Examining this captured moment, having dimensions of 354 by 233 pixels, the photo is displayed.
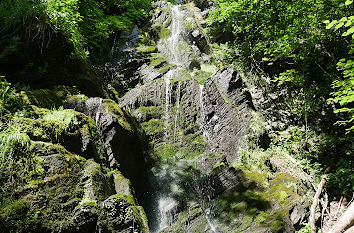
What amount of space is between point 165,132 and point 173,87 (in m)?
2.34

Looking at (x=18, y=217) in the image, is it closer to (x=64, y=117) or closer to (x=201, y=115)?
(x=64, y=117)

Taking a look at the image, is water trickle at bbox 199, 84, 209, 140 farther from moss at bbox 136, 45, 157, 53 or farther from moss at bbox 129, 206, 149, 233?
moss at bbox 136, 45, 157, 53

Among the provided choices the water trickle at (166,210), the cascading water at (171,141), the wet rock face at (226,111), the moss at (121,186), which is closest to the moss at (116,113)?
the moss at (121,186)

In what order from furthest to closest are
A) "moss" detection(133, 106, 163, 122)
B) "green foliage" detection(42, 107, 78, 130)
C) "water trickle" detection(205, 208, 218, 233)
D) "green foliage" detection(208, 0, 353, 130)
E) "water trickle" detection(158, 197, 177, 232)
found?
"moss" detection(133, 106, 163, 122) < "green foliage" detection(208, 0, 353, 130) < "water trickle" detection(158, 197, 177, 232) < "water trickle" detection(205, 208, 218, 233) < "green foliage" detection(42, 107, 78, 130)

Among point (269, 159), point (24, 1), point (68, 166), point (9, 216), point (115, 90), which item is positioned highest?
point (24, 1)

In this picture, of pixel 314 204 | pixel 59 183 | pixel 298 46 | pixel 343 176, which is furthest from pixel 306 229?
pixel 298 46

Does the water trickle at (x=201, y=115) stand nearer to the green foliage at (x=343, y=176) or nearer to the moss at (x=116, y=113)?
the moss at (x=116, y=113)

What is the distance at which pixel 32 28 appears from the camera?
19.6ft

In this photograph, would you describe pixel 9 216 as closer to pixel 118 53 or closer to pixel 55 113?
pixel 55 113

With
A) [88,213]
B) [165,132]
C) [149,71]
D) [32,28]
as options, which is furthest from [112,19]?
[88,213]

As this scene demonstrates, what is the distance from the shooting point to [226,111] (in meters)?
8.05

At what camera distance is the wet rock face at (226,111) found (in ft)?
24.6

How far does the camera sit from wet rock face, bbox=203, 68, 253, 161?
7.49m

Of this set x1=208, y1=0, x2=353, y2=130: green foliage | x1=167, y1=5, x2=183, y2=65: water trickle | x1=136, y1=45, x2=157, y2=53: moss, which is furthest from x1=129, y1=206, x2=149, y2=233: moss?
x1=136, y1=45, x2=157, y2=53: moss
